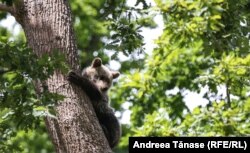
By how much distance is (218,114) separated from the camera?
333 inches

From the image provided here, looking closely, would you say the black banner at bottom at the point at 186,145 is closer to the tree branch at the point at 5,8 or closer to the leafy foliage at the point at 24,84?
the leafy foliage at the point at 24,84

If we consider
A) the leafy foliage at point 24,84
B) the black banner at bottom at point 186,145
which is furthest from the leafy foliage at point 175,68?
the black banner at bottom at point 186,145

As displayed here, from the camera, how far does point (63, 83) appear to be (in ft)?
16.6

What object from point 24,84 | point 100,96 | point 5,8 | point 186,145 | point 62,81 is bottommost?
point 186,145

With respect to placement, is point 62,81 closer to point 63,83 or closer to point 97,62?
point 63,83

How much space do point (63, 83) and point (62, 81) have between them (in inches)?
0.9

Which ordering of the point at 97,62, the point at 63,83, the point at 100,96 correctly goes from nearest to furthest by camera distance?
1. the point at 63,83
2. the point at 100,96
3. the point at 97,62

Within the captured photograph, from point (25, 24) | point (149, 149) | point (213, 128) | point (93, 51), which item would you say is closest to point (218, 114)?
point (213, 128)

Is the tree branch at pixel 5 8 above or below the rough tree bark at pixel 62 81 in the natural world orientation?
above

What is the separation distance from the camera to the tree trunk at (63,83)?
4.75 m

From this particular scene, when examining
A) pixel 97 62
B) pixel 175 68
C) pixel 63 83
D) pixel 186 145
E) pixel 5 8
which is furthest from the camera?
pixel 175 68

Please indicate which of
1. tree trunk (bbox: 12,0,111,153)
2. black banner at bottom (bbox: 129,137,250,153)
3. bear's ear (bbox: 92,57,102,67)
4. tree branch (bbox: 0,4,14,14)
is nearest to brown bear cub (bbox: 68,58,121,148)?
bear's ear (bbox: 92,57,102,67)

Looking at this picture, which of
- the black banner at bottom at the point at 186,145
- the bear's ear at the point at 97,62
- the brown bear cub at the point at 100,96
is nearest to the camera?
the brown bear cub at the point at 100,96

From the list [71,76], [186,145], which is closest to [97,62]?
[186,145]
